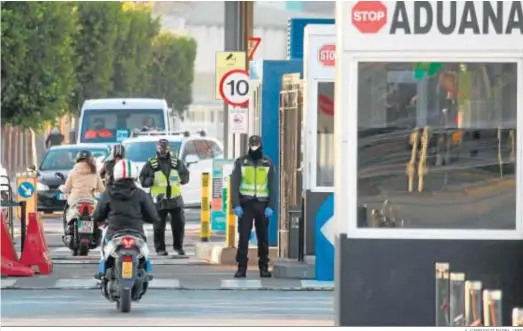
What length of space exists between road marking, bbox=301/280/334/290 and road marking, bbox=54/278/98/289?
2.39m

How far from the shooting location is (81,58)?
78.4 m

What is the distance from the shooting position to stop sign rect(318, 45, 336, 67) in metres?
21.2

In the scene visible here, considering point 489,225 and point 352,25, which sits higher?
point 352,25

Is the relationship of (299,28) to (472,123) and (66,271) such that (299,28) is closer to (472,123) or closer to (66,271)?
(66,271)

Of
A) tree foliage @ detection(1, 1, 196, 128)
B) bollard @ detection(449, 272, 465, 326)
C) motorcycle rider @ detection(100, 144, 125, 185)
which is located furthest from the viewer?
tree foliage @ detection(1, 1, 196, 128)

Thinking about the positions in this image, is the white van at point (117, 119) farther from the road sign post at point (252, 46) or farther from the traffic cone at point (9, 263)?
the traffic cone at point (9, 263)

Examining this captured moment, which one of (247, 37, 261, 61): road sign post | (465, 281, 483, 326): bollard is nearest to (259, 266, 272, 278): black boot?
(465, 281, 483, 326): bollard

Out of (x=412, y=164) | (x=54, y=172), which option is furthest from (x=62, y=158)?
(x=412, y=164)

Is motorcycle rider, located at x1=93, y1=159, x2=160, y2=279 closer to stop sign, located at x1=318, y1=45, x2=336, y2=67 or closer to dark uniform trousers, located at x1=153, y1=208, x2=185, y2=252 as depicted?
stop sign, located at x1=318, y1=45, x2=336, y2=67

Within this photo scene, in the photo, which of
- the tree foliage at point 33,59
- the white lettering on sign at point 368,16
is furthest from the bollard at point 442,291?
the tree foliage at point 33,59

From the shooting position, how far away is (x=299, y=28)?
2488 cm

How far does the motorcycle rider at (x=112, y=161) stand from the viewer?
78.2 feet

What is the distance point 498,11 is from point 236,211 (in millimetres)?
8837

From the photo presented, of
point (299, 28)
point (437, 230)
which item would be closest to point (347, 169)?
point (437, 230)
